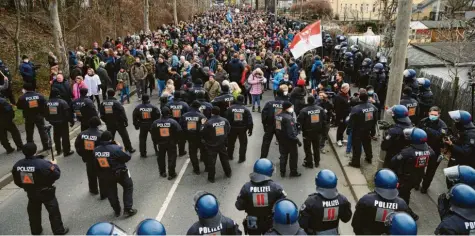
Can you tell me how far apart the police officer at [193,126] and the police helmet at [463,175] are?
5037 millimetres

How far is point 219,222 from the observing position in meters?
4.20

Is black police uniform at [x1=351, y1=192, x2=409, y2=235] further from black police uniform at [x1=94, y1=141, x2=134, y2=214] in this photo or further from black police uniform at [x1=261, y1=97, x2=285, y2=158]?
black police uniform at [x1=261, y1=97, x2=285, y2=158]

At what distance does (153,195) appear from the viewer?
7.83m

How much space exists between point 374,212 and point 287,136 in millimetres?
3713

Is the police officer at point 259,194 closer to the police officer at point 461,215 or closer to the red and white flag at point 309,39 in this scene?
the police officer at point 461,215

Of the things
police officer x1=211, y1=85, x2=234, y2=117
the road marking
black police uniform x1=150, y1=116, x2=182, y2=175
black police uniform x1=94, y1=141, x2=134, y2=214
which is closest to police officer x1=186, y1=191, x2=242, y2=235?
black police uniform x1=94, y1=141, x2=134, y2=214

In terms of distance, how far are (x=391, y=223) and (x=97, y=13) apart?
25749mm

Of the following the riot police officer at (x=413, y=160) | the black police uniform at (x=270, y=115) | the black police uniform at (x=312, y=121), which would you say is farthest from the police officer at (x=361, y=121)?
the riot police officer at (x=413, y=160)

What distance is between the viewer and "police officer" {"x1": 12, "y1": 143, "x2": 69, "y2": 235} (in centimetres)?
593

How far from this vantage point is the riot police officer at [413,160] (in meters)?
6.09

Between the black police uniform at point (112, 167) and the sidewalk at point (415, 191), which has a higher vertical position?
the black police uniform at point (112, 167)

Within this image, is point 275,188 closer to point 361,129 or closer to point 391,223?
point 391,223

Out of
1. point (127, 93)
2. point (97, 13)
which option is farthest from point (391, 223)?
Answer: point (97, 13)

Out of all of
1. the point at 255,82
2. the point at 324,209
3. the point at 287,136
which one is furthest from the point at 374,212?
the point at 255,82
